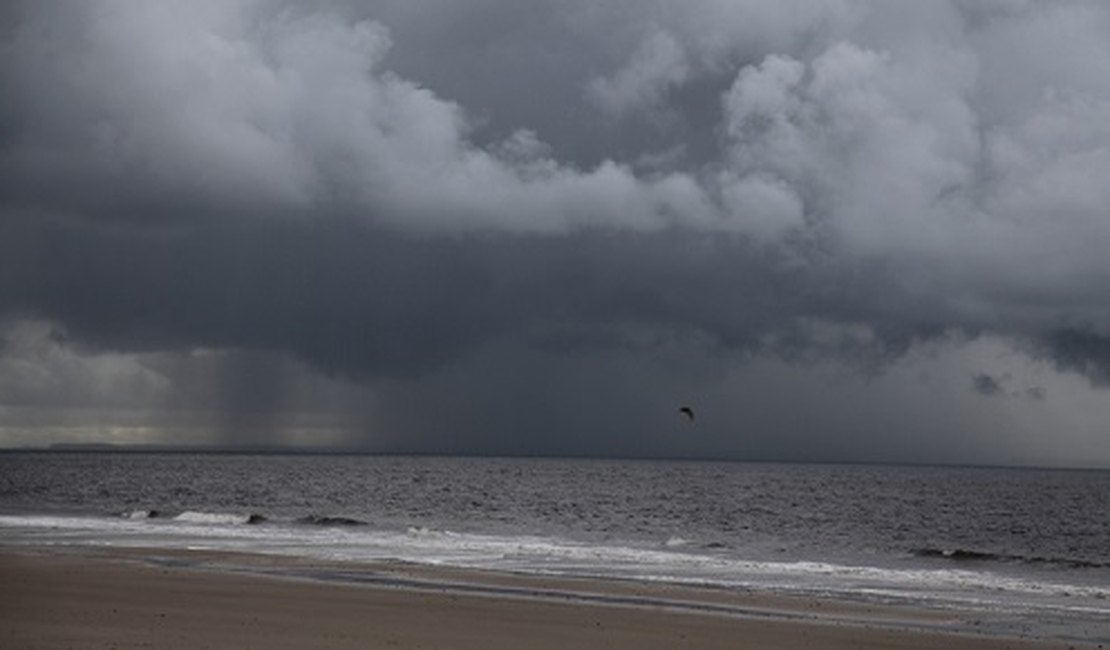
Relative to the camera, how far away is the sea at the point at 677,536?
37656 mm

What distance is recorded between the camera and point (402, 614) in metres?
25.0

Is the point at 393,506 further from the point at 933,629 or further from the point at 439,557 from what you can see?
the point at 933,629

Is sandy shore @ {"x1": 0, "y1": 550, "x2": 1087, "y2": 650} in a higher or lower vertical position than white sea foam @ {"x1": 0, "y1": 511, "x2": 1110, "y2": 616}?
higher

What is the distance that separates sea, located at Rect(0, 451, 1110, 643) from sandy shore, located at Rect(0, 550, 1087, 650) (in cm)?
359

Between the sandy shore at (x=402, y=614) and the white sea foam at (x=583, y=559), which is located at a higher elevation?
the sandy shore at (x=402, y=614)

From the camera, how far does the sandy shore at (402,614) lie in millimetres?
20969

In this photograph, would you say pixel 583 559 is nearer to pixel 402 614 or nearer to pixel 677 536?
pixel 402 614

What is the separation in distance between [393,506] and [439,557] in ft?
198

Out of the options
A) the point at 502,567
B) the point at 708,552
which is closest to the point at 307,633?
the point at 502,567

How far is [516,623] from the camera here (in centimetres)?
2434

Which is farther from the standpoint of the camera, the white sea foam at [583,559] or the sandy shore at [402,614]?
the white sea foam at [583,559]

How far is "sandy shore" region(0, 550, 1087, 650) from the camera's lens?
20969mm

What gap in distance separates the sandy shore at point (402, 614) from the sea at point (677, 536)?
11.8 ft

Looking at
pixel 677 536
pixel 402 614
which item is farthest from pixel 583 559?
pixel 677 536
